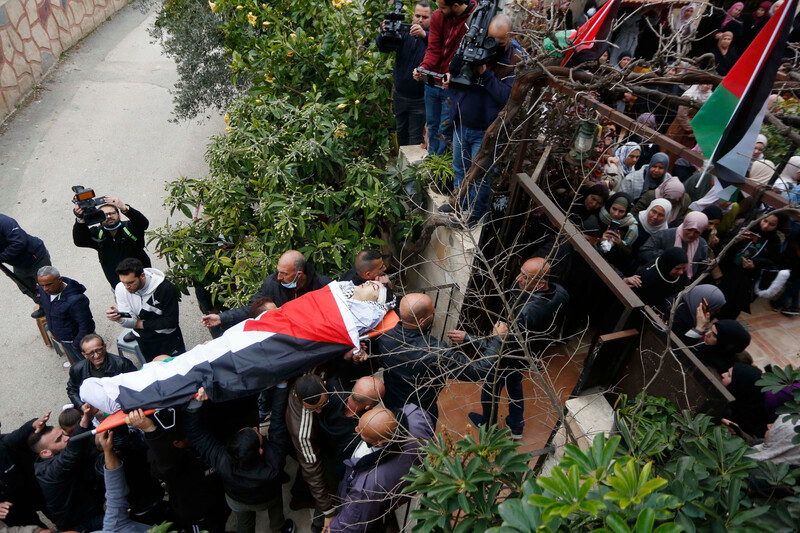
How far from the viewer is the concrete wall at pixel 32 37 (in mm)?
9711

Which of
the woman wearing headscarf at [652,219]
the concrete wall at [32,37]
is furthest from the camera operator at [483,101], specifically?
the concrete wall at [32,37]

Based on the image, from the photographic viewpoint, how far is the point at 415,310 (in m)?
3.38

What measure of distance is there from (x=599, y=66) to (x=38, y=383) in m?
6.41

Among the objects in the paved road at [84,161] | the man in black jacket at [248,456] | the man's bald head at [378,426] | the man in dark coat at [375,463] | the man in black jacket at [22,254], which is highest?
the man's bald head at [378,426]

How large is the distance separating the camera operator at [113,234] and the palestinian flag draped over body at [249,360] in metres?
2.21

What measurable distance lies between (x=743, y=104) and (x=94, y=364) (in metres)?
4.77

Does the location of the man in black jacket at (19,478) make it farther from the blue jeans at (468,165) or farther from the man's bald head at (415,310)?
the blue jeans at (468,165)

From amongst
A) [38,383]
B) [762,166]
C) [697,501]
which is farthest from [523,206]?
[38,383]

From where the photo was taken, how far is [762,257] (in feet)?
15.9

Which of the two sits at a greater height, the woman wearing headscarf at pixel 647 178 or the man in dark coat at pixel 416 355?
the woman wearing headscarf at pixel 647 178

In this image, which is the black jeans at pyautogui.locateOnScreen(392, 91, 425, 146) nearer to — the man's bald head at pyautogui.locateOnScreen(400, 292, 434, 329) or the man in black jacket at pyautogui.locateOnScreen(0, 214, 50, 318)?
the man's bald head at pyautogui.locateOnScreen(400, 292, 434, 329)

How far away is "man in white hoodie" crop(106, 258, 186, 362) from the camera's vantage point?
177 inches

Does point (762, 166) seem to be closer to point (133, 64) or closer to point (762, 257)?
point (762, 257)

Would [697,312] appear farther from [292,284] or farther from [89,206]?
[89,206]
